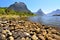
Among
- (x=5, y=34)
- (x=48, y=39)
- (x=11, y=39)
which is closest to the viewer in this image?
(x=11, y=39)

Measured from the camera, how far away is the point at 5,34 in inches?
438

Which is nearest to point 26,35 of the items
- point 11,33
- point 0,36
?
point 11,33

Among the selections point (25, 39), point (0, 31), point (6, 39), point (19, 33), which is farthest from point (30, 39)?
point (0, 31)

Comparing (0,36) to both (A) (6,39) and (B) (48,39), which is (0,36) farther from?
(B) (48,39)

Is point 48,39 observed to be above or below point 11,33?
below

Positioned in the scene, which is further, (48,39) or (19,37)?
(48,39)

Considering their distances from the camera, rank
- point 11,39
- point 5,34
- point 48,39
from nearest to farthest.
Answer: point 11,39
point 5,34
point 48,39

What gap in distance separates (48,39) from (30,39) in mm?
2066

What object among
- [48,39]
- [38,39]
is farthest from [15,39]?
[48,39]

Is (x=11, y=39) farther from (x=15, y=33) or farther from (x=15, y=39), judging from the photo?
(x=15, y=33)

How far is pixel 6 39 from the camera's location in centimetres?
1059

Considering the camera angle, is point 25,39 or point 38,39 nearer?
point 25,39

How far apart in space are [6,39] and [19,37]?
100 cm

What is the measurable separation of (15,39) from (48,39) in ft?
10.3
